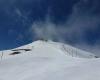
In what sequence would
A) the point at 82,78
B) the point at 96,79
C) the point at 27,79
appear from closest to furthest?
the point at 96,79
the point at 82,78
the point at 27,79

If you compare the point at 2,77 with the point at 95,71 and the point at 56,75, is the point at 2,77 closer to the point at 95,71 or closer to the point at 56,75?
the point at 56,75

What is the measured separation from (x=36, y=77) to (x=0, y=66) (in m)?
18.9

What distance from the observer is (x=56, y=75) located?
34.6 m

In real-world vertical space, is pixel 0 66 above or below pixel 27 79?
above

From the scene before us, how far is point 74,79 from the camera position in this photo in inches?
1223

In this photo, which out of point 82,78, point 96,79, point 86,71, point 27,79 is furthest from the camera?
point 27,79

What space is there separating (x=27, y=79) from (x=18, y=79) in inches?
73.1

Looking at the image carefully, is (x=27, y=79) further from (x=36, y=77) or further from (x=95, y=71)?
(x=95, y=71)

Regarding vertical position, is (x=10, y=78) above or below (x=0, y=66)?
below

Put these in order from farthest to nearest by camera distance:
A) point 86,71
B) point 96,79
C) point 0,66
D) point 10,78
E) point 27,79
Result: point 0,66, point 10,78, point 27,79, point 86,71, point 96,79

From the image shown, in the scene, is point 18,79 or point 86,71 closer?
point 86,71

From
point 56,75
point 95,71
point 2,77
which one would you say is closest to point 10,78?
point 2,77

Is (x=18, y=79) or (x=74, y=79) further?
(x=18, y=79)

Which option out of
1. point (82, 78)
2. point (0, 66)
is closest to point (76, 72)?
point (82, 78)
